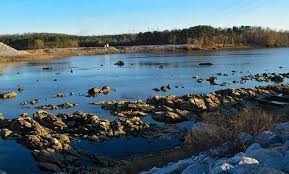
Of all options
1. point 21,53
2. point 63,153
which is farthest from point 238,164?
point 21,53

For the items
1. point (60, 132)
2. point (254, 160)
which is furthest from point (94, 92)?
point (254, 160)

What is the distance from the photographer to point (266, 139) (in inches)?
372

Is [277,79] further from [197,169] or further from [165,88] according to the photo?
[197,169]

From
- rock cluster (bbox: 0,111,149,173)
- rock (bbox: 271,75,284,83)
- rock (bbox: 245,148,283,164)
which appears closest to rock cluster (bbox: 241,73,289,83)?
rock (bbox: 271,75,284,83)

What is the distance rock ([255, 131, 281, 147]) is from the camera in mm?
9289

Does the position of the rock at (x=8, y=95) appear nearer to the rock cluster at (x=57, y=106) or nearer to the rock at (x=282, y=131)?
the rock cluster at (x=57, y=106)

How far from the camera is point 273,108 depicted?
83.0ft

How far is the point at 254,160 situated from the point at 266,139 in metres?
2.24

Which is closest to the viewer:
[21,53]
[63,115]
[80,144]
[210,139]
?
[210,139]

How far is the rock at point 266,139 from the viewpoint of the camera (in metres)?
9.29

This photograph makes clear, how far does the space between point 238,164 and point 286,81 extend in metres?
34.7

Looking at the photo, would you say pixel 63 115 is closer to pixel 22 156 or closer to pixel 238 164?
pixel 22 156

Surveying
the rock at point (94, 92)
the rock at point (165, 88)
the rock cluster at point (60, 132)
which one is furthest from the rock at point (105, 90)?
the rock cluster at point (60, 132)

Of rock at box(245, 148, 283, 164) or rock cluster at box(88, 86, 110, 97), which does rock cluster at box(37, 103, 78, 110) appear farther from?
rock at box(245, 148, 283, 164)
